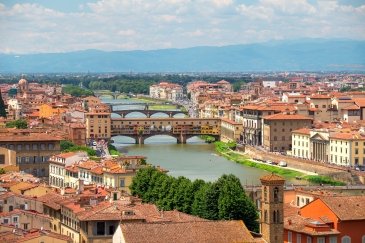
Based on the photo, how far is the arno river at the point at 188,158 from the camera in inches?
1180

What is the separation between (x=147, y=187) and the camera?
1970 centimetres

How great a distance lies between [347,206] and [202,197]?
3133 millimetres

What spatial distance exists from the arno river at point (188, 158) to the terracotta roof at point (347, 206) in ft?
38.9

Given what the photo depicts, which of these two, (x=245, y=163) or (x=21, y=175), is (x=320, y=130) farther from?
(x=21, y=175)

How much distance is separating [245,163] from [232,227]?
75.4 feet

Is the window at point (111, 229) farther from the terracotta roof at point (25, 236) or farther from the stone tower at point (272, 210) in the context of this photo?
the stone tower at point (272, 210)

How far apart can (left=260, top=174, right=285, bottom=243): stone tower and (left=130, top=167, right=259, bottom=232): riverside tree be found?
2476mm

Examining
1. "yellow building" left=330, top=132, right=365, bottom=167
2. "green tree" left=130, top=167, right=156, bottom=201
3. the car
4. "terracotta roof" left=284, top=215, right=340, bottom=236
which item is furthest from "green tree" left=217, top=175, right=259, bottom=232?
the car

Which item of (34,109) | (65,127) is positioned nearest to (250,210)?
(65,127)

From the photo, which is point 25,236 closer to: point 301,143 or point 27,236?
point 27,236

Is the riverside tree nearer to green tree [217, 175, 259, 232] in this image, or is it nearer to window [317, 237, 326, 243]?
green tree [217, 175, 259, 232]

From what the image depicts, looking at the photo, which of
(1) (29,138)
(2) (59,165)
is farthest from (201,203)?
(1) (29,138)

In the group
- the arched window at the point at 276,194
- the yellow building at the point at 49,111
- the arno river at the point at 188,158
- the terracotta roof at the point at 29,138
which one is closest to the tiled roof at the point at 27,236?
the arched window at the point at 276,194

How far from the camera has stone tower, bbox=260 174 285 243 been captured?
13383 millimetres
